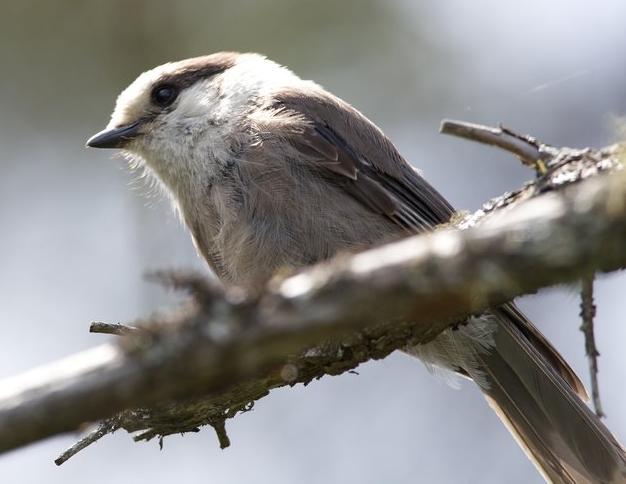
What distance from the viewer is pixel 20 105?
6695 mm

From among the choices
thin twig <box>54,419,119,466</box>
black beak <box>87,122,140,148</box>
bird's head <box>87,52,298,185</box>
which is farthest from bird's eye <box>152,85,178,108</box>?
thin twig <box>54,419,119,466</box>

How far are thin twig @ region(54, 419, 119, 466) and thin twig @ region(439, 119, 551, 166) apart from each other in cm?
147

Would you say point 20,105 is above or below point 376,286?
above

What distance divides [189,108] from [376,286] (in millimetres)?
2745

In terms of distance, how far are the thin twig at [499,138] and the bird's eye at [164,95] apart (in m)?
2.01

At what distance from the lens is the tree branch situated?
174 cm

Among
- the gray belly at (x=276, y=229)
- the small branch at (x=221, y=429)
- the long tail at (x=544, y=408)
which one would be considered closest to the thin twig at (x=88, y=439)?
the small branch at (x=221, y=429)

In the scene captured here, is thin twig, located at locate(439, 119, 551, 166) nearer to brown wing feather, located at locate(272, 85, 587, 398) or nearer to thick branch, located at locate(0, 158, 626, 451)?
thick branch, located at locate(0, 158, 626, 451)

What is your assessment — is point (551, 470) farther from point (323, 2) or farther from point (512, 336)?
point (323, 2)

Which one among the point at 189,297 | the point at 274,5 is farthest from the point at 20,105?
the point at 189,297

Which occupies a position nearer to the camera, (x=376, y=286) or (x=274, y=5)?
(x=376, y=286)

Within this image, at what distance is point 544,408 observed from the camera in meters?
3.85

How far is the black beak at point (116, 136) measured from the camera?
4406mm

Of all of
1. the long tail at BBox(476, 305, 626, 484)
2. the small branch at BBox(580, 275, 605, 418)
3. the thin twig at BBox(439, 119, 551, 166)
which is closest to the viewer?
the small branch at BBox(580, 275, 605, 418)
